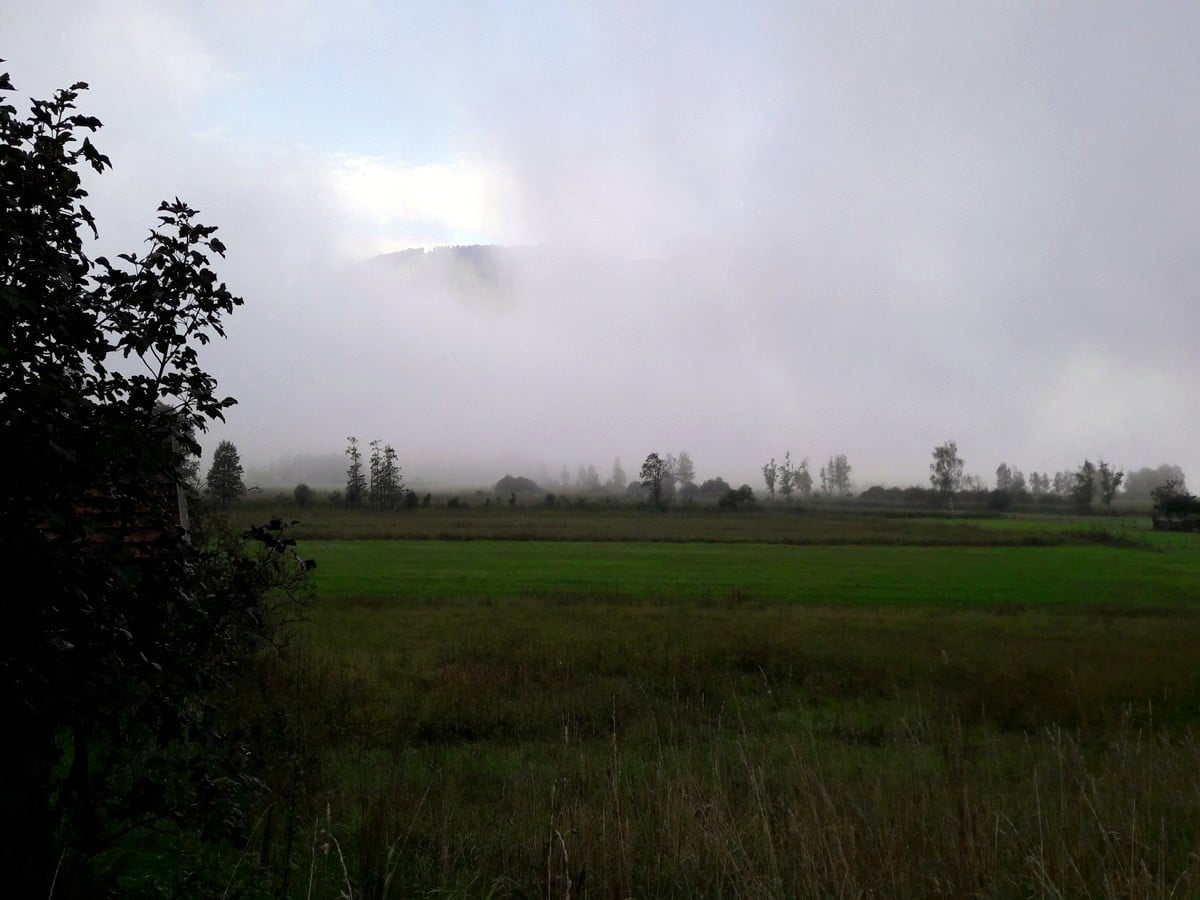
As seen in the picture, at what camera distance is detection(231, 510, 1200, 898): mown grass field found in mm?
5414

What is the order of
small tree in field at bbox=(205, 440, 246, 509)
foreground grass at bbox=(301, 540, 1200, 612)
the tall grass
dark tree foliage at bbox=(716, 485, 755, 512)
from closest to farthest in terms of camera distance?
1. the tall grass
2. small tree in field at bbox=(205, 440, 246, 509)
3. foreground grass at bbox=(301, 540, 1200, 612)
4. dark tree foliage at bbox=(716, 485, 755, 512)

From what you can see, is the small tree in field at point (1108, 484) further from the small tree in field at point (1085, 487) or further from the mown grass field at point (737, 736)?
the mown grass field at point (737, 736)

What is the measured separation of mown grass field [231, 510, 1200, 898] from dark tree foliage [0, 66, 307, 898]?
1.36m

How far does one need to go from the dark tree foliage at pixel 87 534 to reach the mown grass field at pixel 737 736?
1.36 metres

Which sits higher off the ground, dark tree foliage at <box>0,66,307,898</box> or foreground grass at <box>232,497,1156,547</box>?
dark tree foliage at <box>0,66,307,898</box>

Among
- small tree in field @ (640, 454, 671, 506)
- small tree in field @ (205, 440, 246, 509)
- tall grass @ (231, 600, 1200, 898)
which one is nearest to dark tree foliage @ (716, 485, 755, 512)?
small tree in field @ (640, 454, 671, 506)

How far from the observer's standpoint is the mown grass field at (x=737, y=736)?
541cm

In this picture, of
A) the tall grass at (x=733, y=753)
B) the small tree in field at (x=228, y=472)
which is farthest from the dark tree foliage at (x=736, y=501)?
the small tree in field at (x=228, y=472)

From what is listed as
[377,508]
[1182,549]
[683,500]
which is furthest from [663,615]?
[683,500]

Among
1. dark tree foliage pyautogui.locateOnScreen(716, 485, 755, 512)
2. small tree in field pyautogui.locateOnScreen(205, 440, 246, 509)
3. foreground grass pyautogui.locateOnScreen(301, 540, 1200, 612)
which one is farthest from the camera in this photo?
dark tree foliage pyautogui.locateOnScreen(716, 485, 755, 512)

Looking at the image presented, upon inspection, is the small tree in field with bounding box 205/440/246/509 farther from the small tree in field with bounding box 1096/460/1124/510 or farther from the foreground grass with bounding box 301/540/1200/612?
the small tree in field with bounding box 1096/460/1124/510

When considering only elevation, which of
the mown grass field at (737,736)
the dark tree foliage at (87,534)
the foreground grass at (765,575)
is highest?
the dark tree foliage at (87,534)

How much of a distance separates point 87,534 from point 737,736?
30.0 ft

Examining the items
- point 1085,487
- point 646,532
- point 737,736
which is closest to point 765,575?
point 737,736
